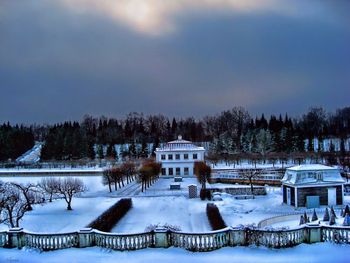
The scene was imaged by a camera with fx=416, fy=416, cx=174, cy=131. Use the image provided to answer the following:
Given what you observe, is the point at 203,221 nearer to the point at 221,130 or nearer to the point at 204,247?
the point at 204,247

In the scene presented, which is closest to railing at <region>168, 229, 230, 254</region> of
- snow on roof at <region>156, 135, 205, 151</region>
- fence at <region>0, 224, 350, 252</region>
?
fence at <region>0, 224, 350, 252</region>

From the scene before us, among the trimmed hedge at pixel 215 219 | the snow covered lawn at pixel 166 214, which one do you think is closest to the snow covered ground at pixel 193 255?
the trimmed hedge at pixel 215 219

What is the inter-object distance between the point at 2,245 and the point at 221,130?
92.6 metres

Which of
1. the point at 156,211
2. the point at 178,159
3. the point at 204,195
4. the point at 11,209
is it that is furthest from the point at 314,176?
the point at 178,159

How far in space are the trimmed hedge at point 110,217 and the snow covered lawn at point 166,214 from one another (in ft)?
0.99

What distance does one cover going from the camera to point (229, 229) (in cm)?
1055

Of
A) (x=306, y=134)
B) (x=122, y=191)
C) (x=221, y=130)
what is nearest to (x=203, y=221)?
(x=122, y=191)

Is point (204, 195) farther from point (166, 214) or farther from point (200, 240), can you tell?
point (200, 240)

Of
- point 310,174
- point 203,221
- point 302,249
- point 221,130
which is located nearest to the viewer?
point 302,249

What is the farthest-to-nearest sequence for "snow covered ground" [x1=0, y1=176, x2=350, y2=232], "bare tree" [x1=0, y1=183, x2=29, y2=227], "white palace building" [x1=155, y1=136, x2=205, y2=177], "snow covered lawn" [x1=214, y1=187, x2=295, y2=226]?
"white palace building" [x1=155, y1=136, x2=205, y2=177], "snow covered lawn" [x1=214, y1=187, x2=295, y2=226], "snow covered ground" [x1=0, y1=176, x2=350, y2=232], "bare tree" [x1=0, y1=183, x2=29, y2=227]

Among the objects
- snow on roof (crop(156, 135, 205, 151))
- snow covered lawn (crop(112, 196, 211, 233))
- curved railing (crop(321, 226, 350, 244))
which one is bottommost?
snow covered lawn (crop(112, 196, 211, 233))

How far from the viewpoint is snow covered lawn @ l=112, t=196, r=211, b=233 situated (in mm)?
20987

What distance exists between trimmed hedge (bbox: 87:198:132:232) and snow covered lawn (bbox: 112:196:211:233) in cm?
30

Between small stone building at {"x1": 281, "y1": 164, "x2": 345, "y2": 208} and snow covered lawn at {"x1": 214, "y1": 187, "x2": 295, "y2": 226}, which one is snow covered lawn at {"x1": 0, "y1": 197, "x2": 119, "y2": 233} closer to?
snow covered lawn at {"x1": 214, "y1": 187, "x2": 295, "y2": 226}
